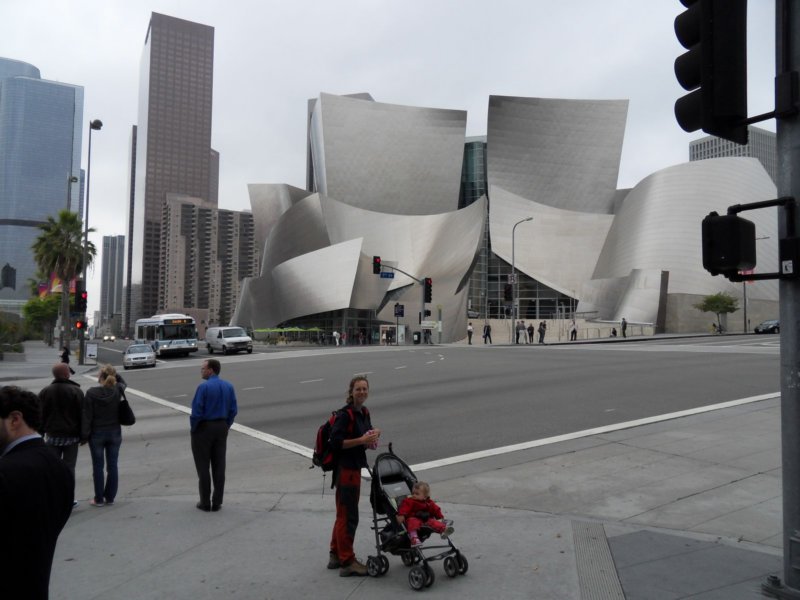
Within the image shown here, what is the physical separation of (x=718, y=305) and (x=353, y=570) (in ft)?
165

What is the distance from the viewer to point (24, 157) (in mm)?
187500

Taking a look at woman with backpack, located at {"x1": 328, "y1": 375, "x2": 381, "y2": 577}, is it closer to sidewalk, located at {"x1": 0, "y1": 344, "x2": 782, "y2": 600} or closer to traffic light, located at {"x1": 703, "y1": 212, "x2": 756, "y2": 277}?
sidewalk, located at {"x1": 0, "y1": 344, "x2": 782, "y2": 600}

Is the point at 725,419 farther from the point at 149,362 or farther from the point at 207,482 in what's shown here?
the point at 149,362

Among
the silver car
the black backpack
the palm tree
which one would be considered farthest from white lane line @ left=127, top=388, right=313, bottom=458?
the palm tree

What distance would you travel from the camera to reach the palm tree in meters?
43.4

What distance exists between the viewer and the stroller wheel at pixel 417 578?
14.1 ft

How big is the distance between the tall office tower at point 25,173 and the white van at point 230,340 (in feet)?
524

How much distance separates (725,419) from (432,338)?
40568mm

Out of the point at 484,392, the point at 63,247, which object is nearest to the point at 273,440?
the point at 484,392

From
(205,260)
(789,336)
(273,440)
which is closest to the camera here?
(789,336)

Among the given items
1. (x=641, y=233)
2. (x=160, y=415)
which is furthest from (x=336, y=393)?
(x=641, y=233)

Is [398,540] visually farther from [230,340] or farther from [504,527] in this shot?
[230,340]

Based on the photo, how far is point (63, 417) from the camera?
6.62 meters

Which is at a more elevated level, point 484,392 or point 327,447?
point 327,447
